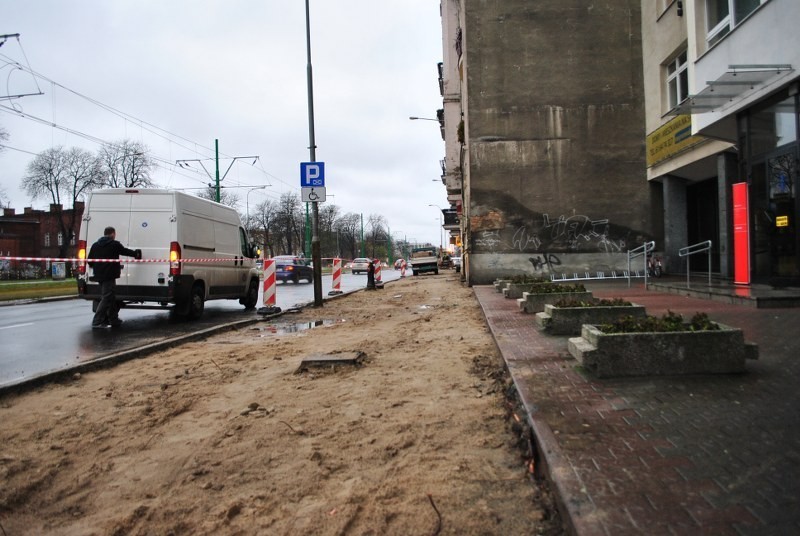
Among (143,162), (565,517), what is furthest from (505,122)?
(143,162)

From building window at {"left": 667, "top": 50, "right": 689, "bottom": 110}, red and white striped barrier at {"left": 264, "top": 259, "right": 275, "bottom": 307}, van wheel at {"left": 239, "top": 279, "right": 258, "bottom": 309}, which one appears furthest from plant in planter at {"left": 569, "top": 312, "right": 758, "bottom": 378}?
building window at {"left": 667, "top": 50, "right": 689, "bottom": 110}

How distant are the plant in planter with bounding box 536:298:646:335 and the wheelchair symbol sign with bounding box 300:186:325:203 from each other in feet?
27.3

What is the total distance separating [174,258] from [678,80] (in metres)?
15.9

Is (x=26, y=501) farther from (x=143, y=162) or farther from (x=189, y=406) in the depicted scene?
(x=143, y=162)

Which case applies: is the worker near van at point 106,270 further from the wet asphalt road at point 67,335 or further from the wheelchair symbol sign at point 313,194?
the wheelchair symbol sign at point 313,194

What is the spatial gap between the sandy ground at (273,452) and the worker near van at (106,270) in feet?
12.9

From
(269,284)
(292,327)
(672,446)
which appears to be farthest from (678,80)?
(672,446)

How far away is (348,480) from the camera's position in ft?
9.60

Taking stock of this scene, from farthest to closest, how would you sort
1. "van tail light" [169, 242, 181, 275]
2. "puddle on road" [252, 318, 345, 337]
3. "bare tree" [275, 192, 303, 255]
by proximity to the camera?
1. "bare tree" [275, 192, 303, 255]
2. "van tail light" [169, 242, 181, 275]
3. "puddle on road" [252, 318, 345, 337]

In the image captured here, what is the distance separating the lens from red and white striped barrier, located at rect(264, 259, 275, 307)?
12086mm

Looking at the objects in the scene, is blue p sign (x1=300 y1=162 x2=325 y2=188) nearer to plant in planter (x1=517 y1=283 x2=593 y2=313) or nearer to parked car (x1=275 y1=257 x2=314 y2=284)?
plant in planter (x1=517 y1=283 x2=593 y2=313)

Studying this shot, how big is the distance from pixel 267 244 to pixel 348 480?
233ft

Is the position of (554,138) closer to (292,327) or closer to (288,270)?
(292,327)

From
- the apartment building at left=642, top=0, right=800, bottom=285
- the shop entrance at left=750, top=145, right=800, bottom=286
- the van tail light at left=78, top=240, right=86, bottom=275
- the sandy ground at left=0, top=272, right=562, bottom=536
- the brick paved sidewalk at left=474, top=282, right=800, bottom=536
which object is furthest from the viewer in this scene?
the van tail light at left=78, top=240, right=86, bottom=275
